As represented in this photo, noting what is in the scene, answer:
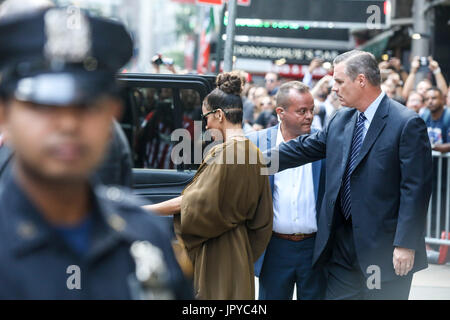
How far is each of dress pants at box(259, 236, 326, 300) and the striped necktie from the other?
0.48m

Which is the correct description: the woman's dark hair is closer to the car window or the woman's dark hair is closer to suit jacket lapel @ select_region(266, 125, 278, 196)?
suit jacket lapel @ select_region(266, 125, 278, 196)

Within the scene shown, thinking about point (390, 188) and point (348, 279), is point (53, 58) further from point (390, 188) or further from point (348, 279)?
point (348, 279)

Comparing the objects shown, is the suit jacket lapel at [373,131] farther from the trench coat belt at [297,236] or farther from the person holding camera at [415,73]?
the person holding camera at [415,73]

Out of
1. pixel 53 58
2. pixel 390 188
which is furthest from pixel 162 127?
pixel 53 58

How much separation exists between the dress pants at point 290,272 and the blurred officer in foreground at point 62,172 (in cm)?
336

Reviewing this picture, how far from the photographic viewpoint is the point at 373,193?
4344mm

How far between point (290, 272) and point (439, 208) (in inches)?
162

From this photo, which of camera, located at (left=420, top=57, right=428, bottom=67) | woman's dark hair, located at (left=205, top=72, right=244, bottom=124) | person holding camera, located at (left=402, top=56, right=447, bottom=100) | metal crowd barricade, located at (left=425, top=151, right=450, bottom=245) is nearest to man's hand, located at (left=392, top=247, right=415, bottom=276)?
woman's dark hair, located at (left=205, top=72, right=244, bottom=124)

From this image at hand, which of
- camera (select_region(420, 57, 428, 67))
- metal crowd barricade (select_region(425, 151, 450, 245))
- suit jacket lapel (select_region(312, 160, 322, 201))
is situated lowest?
metal crowd barricade (select_region(425, 151, 450, 245))

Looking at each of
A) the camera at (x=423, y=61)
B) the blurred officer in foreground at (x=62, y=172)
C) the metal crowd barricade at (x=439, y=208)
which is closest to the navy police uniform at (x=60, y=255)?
the blurred officer in foreground at (x=62, y=172)

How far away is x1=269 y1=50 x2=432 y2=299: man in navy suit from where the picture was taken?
427 centimetres

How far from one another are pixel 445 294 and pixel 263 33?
14.9 meters

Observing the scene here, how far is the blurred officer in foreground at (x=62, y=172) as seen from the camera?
55.8 inches
